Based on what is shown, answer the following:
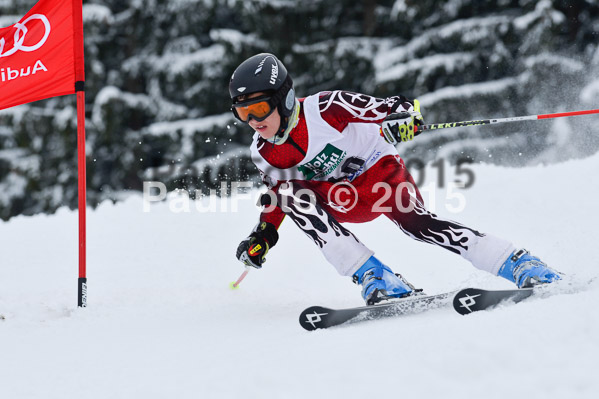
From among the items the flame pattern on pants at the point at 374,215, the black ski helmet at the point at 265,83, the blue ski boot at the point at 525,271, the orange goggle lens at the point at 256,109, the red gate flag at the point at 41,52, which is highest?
the red gate flag at the point at 41,52

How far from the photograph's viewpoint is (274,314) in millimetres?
3854

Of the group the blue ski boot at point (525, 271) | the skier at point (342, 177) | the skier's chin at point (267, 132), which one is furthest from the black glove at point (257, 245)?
the blue ski boot at point (525, 271)

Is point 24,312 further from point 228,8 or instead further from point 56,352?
point 228,8

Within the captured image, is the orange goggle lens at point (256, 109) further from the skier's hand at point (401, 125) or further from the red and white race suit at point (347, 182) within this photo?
the skier's hand at point (401, 125)

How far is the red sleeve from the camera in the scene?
11.7ft

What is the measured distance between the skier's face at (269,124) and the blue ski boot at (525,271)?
1327 mm

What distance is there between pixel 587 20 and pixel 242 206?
9434 millimetres

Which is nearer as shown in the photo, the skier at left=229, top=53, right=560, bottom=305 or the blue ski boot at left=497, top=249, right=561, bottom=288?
the blue ski boot at left=497, top=249, right=561, bottom=288

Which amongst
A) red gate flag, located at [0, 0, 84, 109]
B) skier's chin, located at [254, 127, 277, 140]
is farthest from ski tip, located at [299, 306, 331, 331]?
red gate flag, located at [0, 0, 84, 109]

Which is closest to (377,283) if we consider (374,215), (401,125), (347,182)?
(374,215)

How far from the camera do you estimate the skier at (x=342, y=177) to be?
3.29m

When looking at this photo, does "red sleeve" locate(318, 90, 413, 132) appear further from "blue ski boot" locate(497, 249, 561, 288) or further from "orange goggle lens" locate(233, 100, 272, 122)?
"blue ski boot" locate(497, 249, 561, 288)

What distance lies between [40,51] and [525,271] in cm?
330

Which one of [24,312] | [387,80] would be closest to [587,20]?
[387,80]
